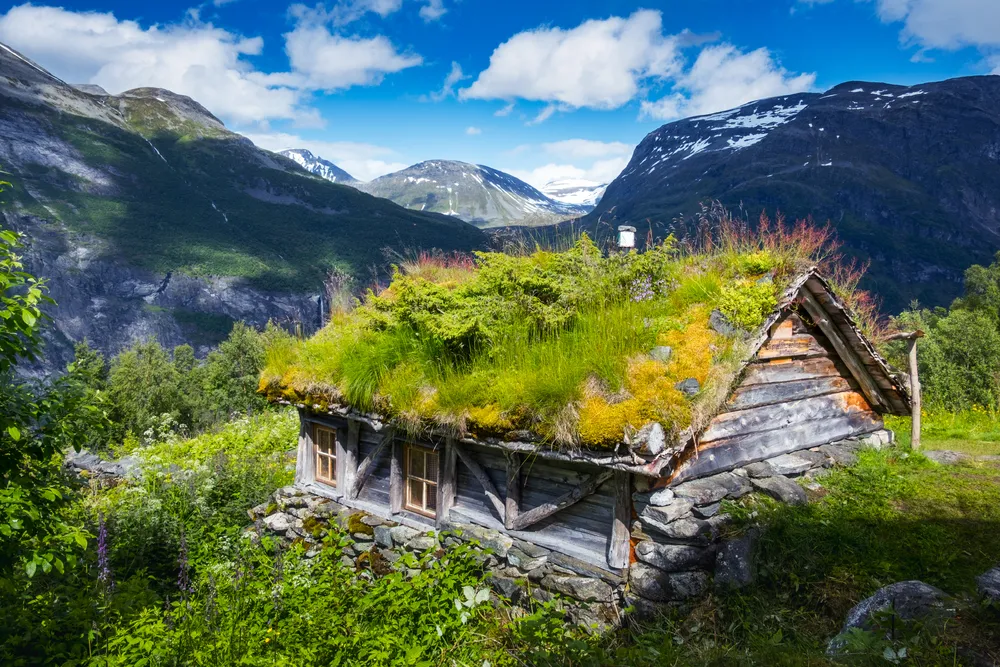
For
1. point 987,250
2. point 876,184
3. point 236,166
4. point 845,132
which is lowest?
point 987,250

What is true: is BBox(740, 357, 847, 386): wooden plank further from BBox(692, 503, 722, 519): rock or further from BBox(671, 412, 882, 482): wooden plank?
BBox(692, 503, 722, 519): rock

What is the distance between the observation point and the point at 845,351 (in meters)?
7.98

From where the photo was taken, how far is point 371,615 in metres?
5.72

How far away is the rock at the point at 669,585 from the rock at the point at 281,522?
6.11 metres

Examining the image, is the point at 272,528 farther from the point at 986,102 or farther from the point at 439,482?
the point at 986,102

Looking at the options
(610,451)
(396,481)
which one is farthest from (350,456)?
(610,451)

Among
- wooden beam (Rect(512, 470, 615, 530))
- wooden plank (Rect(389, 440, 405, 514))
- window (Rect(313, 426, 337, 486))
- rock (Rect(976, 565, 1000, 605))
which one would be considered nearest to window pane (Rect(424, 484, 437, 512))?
wooden plank (Rect(389, 440, 405, 514))

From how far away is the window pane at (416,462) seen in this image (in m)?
7.95

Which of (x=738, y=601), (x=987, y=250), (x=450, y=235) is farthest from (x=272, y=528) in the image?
(x=987, y=250)

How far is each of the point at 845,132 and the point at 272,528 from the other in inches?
8928

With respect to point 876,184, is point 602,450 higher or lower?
lower

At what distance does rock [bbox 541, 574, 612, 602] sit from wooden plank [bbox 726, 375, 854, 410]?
2.43 m

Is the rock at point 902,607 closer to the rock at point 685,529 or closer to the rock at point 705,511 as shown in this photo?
the rock at point 685,529

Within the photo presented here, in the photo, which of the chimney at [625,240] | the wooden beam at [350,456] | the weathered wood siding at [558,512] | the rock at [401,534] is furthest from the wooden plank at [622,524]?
the wooden beam at [350,456]
